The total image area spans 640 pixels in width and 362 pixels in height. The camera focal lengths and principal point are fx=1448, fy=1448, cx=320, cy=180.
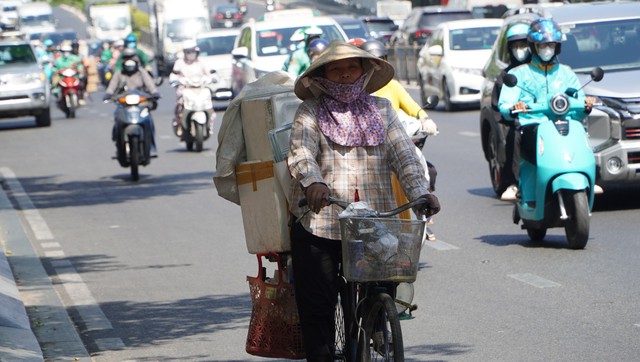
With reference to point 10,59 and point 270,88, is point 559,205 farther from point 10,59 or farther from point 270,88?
point 10,59

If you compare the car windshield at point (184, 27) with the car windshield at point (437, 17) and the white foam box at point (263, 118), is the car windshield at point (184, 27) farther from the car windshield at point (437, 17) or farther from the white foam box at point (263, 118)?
the white foam box at point (263, 118)

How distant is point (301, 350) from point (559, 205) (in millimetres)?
4848

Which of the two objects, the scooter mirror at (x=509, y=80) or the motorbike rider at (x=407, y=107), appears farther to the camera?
the scooter mirror at (x=509, y=80)

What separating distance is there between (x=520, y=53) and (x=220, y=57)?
72.9ft

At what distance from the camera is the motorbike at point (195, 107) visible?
2241 cm

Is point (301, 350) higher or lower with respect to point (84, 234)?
higher

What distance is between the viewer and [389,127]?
20.6ft

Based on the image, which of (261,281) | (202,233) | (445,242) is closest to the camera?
(261,281)

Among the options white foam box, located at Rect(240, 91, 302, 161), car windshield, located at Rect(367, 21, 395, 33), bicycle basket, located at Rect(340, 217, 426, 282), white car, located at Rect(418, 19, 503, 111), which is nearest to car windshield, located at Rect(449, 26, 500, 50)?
white car, located at Rect(418, 19, 503, 111)

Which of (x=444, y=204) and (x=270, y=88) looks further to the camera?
(x=444, y=204)

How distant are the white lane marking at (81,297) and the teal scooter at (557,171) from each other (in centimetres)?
350

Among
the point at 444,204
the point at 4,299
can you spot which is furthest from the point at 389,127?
the point at 444,204

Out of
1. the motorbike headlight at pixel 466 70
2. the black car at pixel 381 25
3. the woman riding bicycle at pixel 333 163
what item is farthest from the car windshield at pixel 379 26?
the woman riding bicycle at pixel 333 163

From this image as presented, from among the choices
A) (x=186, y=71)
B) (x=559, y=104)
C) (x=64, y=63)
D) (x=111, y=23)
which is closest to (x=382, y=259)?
(x=559, y=104)
